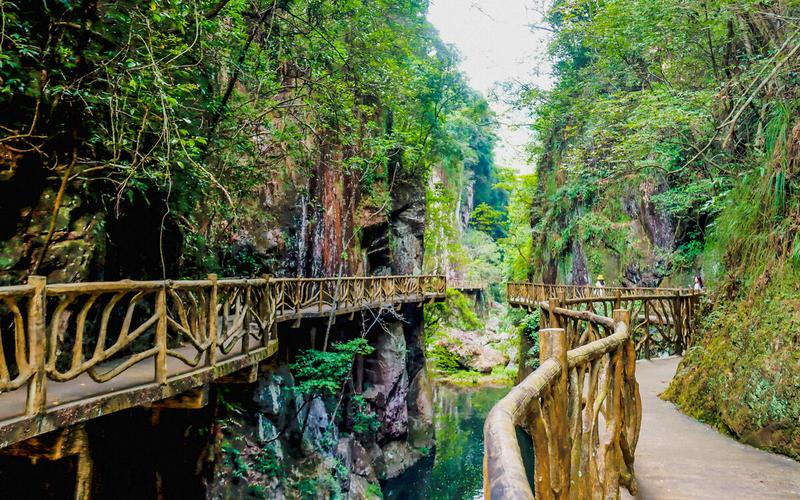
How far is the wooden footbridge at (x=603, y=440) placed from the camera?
1588 mm

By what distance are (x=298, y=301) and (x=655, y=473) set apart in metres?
7.71

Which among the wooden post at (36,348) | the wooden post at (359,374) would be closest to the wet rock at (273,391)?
the wooden post at (359,374)

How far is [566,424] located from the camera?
2303mm

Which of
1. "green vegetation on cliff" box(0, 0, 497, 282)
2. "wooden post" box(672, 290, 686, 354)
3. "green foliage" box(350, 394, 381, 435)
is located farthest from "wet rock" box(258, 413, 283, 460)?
"wooden post" box(672, 290, 686, 354)

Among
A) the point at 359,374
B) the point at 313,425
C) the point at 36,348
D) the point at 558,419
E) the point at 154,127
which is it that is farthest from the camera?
the point at 359,374

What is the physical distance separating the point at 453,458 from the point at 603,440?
16.8 meters

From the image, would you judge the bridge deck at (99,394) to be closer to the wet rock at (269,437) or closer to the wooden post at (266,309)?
the wooden post at (266,309)

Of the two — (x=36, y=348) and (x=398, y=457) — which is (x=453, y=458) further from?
(x=36, y=348)

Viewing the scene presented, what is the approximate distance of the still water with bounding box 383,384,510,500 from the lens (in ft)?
50.9

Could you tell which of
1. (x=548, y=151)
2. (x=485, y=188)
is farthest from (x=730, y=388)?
(x=485, y=188)

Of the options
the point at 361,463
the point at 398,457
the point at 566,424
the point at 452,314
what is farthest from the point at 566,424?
the point at 452,314

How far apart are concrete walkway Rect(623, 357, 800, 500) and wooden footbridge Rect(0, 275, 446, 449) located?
427cm

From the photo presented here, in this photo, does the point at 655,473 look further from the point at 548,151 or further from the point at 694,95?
the point at 548,151

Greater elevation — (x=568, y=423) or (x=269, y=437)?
(x=568, y=423)
